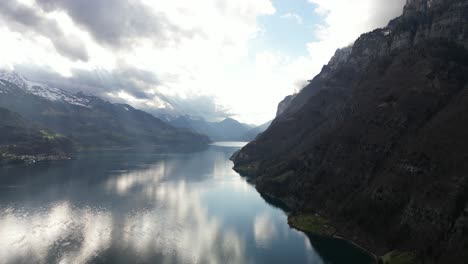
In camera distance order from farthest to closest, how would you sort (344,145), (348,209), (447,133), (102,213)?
(344,145) < (102,213) < (348,209) < (447,133)

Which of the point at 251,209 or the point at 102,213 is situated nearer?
the point at 102,213

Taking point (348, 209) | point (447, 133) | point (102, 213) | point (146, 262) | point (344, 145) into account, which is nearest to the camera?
point (146, 262)

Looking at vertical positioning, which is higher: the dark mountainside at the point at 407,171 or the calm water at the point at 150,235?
the dark mountainside at the point at 407,171

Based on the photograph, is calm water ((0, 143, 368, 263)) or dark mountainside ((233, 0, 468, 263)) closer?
dark mountainside ((233, 0, 468, 263))

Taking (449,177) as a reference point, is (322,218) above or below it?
below

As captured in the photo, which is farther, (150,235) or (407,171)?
(407,171)

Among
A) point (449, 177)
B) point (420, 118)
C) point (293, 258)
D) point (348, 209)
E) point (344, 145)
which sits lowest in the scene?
point (293, 258)

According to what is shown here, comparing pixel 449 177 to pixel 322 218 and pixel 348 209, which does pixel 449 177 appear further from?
pixel 322 218

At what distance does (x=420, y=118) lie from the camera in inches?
6447

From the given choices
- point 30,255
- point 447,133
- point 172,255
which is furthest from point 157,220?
point 447,133

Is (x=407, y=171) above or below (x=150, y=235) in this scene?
above

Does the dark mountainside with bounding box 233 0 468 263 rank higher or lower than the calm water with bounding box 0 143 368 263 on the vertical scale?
higher

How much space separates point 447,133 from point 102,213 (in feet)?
530

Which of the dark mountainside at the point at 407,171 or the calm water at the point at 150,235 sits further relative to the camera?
the calm water at the point at 150,235
